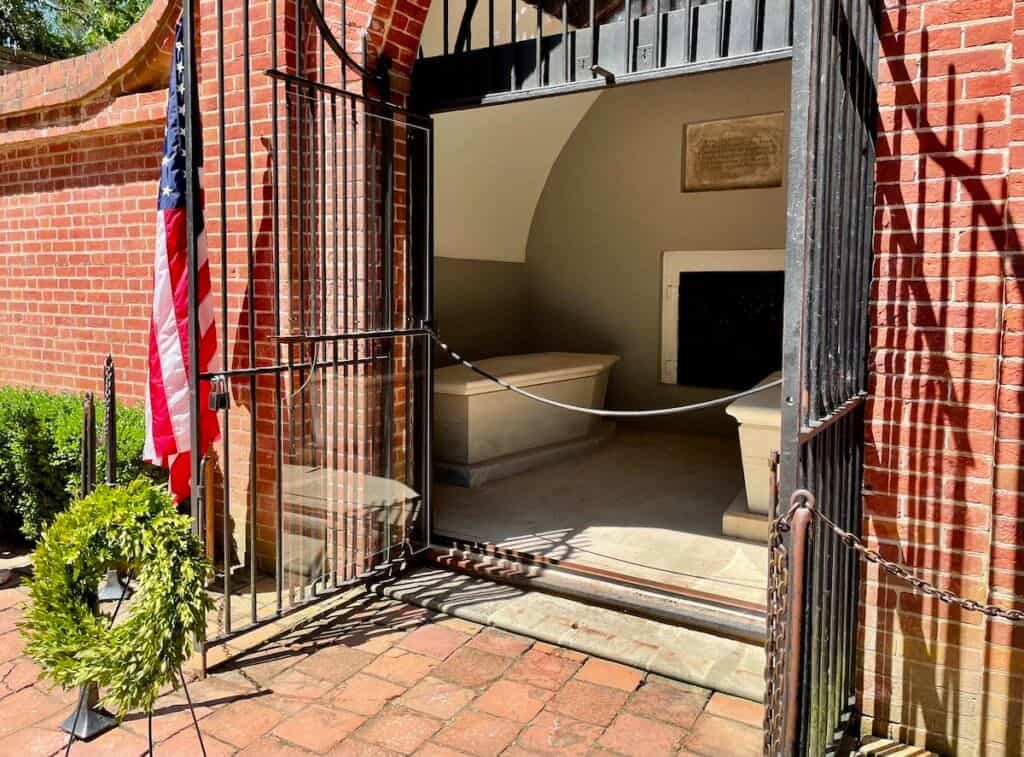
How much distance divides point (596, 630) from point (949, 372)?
5.91ft

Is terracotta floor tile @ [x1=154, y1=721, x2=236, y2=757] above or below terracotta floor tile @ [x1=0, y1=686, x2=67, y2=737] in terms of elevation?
above

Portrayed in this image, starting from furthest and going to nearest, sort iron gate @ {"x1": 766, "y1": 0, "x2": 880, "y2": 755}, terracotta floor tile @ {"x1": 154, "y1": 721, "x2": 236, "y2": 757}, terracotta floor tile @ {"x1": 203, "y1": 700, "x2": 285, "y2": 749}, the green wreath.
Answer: terracotta floor tile @ {"x1": 203, "y1": 700, "x2": 285, "y2": 749} → terracotta floor tile @ {"x1": 154, "y1": 721, "x2": 236, "y2": 757} → the green wreath → iron gate @ {"x1": 766, "y1": 0, "x2": 880, "y2": 755}

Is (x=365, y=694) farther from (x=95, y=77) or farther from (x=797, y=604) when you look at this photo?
(x=95, y=77)

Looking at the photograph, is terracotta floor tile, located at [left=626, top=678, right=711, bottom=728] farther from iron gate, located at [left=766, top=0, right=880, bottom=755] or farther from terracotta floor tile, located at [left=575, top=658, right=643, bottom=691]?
iron gate, located at [left=766, top=0, right=880, bottom=755]

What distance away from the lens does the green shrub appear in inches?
175

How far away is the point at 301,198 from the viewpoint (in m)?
3.49

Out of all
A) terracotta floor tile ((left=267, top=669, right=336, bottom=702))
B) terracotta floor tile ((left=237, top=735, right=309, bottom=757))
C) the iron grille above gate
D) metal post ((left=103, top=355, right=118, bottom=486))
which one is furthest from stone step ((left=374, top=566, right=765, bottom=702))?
the iron grille above gate

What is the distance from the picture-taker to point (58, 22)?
22.4 meters

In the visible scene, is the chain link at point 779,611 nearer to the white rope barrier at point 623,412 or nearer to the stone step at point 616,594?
the white rope barrier at point 623,412

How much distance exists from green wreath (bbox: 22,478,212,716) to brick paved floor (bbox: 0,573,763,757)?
1.45ft

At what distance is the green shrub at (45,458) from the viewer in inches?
175

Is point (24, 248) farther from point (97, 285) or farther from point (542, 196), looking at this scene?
point (542, 196)

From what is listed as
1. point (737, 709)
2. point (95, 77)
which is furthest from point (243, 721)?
point (95, 77)

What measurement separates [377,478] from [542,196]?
504 cm
